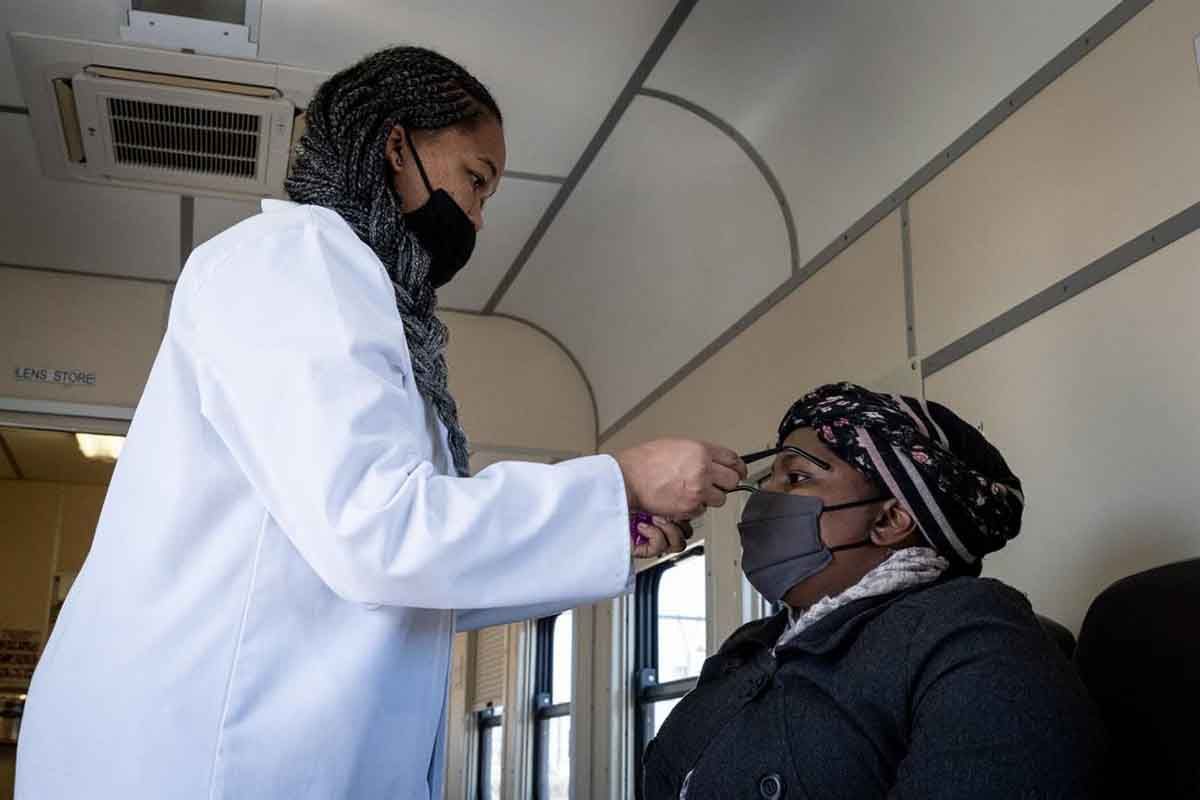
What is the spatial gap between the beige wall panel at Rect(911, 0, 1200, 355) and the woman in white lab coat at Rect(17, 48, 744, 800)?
1.08 meters

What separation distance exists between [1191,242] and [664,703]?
9.88 ft

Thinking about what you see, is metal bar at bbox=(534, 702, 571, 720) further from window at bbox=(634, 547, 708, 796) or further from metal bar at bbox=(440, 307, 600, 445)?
Answer: metal bar at bbox=(440, 307, 600, 445)

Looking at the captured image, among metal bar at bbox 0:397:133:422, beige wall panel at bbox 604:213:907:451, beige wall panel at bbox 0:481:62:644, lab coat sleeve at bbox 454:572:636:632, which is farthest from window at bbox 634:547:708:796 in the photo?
beige wall panel at bbox 0:481:62:644

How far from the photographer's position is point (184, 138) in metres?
3.44

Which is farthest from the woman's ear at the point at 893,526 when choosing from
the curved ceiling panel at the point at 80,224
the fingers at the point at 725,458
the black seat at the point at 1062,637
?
the curved ceiling panel at the point at 80,224

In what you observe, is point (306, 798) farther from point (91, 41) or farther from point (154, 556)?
point (91, 41)

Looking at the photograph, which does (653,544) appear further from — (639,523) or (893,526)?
(893,526)

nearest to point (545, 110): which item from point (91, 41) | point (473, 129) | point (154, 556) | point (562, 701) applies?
point (91, 41)

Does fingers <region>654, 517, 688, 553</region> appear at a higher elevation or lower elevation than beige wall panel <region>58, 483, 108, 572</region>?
lower

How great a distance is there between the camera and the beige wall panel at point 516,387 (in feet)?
16.6

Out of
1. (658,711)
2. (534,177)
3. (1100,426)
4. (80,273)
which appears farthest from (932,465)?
(80,273)

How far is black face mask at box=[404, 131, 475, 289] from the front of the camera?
164 centimetres

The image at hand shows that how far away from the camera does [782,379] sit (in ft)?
11.2

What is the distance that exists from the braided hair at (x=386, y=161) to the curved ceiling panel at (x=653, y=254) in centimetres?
182
